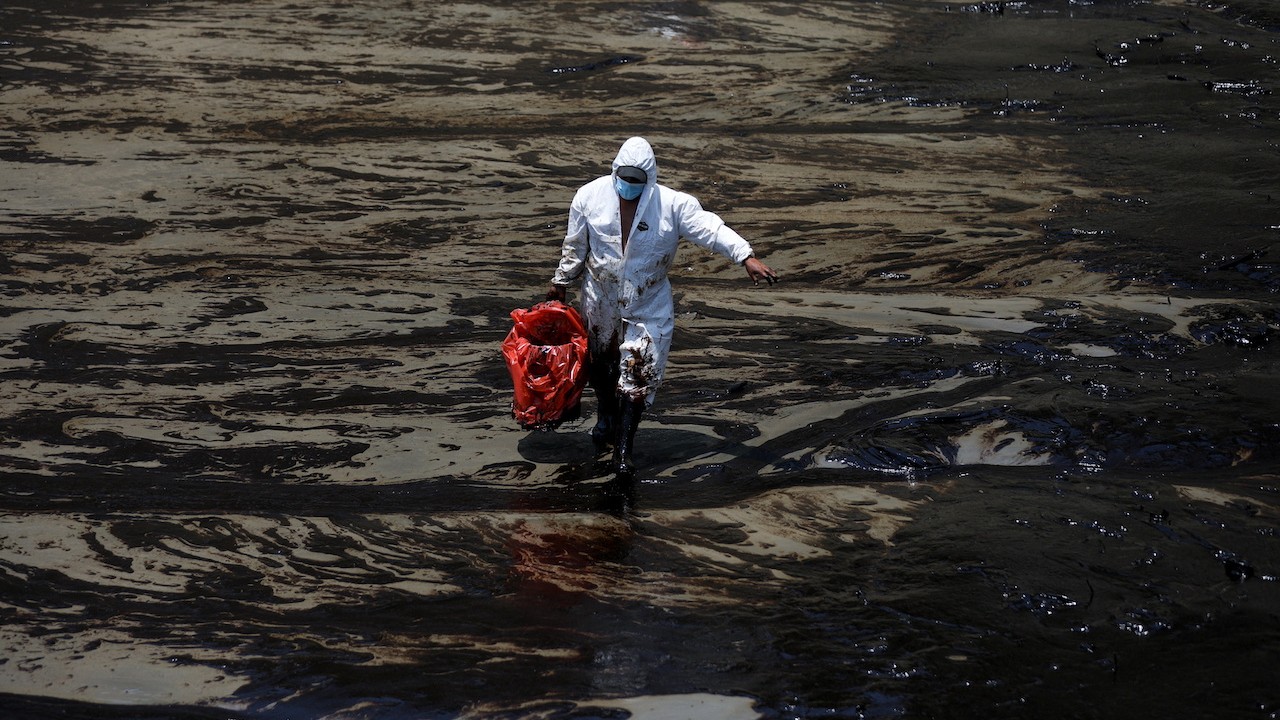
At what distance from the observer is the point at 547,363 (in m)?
5.87

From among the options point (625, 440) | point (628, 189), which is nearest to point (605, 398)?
point (625, 440)

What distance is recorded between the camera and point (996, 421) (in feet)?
20.9

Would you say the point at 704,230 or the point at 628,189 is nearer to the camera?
the point at 628,189

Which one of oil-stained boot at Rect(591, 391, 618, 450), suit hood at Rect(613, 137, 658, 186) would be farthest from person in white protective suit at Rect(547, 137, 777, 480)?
oil-stained boot at Rect(591, 391, 618, 450)

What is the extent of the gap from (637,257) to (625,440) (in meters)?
0.88

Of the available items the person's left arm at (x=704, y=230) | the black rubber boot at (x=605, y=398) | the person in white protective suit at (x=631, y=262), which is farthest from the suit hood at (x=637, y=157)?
the black rubber boot at (x=605, y=398)

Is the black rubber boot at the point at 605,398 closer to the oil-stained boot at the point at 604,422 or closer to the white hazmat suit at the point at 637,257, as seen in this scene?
the oil-stained boot at the point at 604,422

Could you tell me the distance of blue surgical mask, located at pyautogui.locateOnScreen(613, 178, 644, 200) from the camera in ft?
18.1

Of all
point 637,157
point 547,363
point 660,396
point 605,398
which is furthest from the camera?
point 660,396

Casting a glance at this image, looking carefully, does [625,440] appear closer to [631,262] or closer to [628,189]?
[631,262]

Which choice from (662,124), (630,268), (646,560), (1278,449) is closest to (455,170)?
(662,124)

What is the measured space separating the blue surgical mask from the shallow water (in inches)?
54.4

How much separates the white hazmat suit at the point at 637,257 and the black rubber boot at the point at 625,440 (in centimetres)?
10

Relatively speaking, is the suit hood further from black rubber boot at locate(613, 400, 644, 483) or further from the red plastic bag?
black rubber boot at locate(613, 400, 644, 483)
